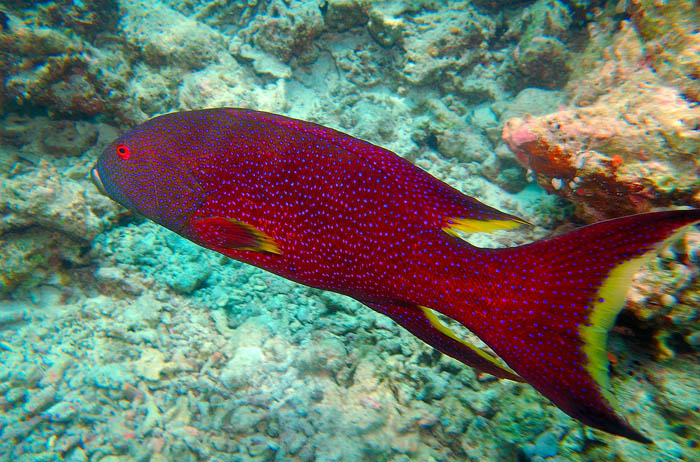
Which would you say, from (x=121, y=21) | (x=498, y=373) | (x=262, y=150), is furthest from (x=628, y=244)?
(x=121, y=21)

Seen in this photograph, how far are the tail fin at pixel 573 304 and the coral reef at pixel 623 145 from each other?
1.36 meters

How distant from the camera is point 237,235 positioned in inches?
75.0

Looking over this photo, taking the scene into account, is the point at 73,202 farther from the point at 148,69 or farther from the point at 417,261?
the point at 417,261

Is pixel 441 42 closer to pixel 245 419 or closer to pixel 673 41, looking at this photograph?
pixel 673 41

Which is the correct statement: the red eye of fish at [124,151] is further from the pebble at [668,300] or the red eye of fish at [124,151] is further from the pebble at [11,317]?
the pebble at [668,300]

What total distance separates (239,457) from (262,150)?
231 cm

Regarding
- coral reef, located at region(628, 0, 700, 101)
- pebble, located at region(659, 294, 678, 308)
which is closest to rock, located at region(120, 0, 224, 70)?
coral reef, located at region(628, 0, 700, 101)

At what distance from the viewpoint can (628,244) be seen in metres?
1.38

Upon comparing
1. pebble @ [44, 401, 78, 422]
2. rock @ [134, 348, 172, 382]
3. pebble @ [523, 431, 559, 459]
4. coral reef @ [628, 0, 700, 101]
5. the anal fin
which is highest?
coral reef @ [628, 0, 700, 101]

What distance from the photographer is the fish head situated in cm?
206

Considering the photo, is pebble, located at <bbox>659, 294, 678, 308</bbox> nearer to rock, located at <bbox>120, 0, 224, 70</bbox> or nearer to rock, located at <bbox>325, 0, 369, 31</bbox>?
rock, located at <bbox>325, 0, 369, 31</bbox>

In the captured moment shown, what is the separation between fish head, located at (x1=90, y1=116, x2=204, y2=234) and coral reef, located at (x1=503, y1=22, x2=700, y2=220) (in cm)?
285

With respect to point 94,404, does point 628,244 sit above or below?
above

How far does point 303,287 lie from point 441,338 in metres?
2.01
